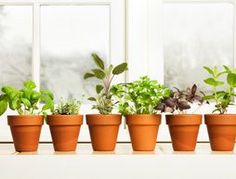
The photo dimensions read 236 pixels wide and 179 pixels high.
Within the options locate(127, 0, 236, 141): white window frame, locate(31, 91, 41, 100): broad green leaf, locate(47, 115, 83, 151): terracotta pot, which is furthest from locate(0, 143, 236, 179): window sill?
locate(127, 0, 236, 141): white window frame

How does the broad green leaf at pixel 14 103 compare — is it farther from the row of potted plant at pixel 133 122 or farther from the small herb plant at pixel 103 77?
the small herb plant at pixel 103 77

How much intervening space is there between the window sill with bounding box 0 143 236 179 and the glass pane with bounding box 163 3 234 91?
65 centimetres

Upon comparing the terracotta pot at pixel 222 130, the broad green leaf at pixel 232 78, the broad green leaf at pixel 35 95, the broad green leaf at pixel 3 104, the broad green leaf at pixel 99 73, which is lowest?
the terracotta pot at pixel 222 130

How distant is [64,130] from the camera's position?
1854 mm

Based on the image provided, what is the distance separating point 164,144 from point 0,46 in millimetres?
844

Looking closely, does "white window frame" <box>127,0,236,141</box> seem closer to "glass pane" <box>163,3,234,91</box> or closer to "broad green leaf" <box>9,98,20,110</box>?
"glass pane" <box>163,3,234,91</box>

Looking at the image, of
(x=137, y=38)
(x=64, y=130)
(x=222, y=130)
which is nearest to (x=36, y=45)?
(x=137, y=38)

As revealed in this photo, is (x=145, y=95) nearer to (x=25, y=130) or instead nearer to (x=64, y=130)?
(x=64, y=130)

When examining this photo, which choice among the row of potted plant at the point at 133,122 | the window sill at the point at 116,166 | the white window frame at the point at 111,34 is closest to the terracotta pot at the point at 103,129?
the row of potted plant at the point at 133,122

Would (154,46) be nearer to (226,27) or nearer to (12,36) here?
(226,27)

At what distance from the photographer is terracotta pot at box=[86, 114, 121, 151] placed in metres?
1.86

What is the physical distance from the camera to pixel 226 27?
237cm

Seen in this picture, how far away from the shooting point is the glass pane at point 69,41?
2314mm

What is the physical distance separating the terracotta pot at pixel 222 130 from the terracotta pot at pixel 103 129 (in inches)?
13.3
